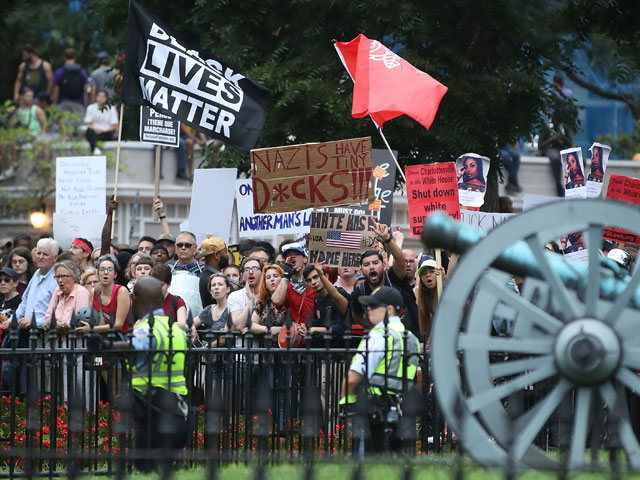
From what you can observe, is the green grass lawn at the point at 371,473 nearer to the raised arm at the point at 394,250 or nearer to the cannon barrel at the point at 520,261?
the cannon barrel at the point at 520,261

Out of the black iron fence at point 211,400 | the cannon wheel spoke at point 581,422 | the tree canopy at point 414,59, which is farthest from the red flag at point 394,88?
the cannon wheel spoke at point 581,422

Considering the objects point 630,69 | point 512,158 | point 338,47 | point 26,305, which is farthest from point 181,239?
point 512,158

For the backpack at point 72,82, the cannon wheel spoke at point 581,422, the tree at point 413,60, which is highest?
the backpack at point 72,82

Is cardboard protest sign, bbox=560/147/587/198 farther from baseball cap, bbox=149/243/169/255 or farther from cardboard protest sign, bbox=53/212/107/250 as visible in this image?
cardboard protest sign, bbox=53/212/107/250

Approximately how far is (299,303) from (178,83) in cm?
316

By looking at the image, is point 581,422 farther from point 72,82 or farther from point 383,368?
point 72,82

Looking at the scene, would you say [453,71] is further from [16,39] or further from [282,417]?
[16,39]

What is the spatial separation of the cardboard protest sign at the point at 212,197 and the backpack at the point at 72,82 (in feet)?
34.3

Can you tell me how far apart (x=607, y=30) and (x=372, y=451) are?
7.36 m

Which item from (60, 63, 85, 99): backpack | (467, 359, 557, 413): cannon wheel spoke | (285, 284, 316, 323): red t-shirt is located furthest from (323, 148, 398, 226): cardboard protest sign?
(60, 63, 85, 99): backpack

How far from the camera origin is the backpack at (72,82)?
23891mm

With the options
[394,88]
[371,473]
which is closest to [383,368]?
[371,473]

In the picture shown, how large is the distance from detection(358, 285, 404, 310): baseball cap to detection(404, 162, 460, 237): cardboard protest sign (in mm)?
4206

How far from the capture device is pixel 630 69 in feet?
52.5
